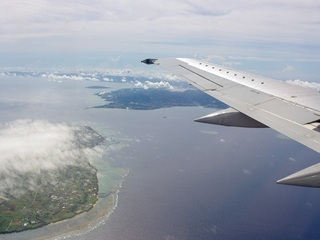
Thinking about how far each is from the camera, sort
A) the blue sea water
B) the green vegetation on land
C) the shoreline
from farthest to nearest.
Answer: the green vegetation on land, the blue sea water, the shoreline

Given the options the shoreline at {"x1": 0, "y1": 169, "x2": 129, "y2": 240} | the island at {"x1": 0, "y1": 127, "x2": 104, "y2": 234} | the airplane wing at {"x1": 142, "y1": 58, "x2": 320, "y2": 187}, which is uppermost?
the airplane wing at {"x1": 142, "y1": 58, "x2": 320, "y2": 187}

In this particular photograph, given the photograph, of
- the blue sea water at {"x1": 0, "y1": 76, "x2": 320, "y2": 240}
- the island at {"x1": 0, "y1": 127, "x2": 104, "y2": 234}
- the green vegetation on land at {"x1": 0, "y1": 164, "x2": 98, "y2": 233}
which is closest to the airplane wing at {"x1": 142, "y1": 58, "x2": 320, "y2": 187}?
the blue sea water at {"x1": 0, "y1": 76, "x2": 320, "y2": 240}

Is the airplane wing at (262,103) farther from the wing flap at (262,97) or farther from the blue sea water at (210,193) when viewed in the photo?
the blue sea water at (210,193)

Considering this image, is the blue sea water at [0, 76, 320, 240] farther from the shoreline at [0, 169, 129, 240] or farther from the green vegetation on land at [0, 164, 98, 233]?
the green vegetation on land at [0, 164, 98, 233]

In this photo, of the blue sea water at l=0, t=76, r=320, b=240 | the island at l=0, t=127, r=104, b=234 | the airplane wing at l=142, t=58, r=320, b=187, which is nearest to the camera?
the airplane wing at l=142, t=58, r=320, b=187

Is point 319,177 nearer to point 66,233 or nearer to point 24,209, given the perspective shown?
point 66,233

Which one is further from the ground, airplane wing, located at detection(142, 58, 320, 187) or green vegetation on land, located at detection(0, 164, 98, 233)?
airplane wing, located at detection(142, 58, 320, 187)

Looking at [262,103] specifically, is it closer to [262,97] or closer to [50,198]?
[262,97]

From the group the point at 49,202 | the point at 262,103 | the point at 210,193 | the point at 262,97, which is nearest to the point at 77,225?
the point at 49,202
